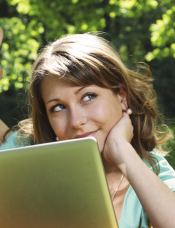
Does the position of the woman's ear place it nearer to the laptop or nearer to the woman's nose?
the woman's nose

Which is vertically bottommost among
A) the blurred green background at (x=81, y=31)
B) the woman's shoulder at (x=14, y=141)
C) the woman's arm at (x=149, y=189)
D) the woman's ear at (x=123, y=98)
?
the woman's arm at (x=149, y=189)

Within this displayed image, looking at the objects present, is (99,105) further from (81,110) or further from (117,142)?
(117,142)

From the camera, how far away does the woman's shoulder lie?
84.6 inches

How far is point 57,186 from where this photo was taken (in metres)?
0.91

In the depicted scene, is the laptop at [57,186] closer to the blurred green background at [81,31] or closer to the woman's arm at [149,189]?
the woman's arm at [149,189]

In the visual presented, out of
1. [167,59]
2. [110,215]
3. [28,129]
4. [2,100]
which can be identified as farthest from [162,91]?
[110,215]

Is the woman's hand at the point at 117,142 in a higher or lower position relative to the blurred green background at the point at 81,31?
lower

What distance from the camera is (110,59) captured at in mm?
1792

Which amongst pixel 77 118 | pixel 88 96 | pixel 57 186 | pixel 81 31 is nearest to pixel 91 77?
pixel 88 96

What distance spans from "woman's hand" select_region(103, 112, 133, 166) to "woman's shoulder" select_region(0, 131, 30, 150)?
830 millimetres

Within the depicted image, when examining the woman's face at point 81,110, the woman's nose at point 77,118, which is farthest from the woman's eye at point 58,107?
the woman's nose at point 77,118

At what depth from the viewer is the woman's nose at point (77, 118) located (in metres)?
1.57

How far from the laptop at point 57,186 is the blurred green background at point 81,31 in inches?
224

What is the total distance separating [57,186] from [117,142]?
0.63m
